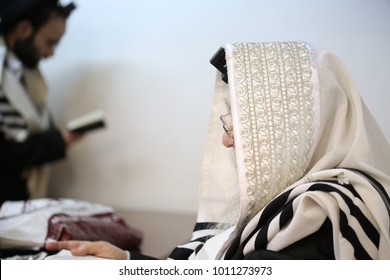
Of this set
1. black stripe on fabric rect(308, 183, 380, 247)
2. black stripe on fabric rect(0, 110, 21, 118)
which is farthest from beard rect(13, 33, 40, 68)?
black stripe on fabric rect(308, 183, 380, 247)

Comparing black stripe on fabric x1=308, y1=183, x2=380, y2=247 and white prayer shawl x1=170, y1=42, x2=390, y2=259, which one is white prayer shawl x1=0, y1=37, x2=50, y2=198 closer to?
white prayer shawl x1=170, y1=42, x2=390, y2=259

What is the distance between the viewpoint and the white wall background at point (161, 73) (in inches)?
29.8

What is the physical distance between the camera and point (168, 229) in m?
1.14

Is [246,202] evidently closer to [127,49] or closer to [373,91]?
[373,91]

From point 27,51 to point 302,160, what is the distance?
1230 mm

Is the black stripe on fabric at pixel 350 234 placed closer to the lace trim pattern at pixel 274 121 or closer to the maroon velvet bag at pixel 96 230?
the lace trim pattern at pixel 274 121

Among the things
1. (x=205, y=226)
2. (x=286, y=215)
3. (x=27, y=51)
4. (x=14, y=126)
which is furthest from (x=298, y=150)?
(x=27, y=51)

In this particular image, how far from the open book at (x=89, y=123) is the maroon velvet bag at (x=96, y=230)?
351 mm

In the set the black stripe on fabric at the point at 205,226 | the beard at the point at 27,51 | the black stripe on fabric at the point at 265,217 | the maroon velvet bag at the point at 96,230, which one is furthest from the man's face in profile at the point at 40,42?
the black stripe on fabric at the point at 265,217

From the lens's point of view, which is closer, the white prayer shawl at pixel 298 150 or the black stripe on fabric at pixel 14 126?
the white prayer shawl at pixel 298 150

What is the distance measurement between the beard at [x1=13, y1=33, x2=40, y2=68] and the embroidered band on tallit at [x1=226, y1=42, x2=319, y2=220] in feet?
3.57

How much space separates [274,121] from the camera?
0.65 m

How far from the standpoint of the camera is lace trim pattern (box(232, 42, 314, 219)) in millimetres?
646
